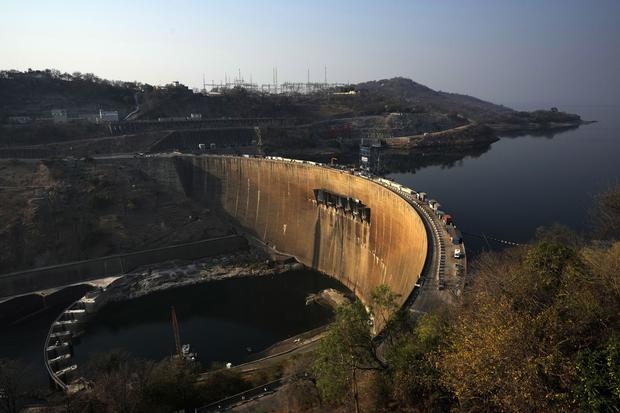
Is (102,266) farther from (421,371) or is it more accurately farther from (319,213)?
(421,371)

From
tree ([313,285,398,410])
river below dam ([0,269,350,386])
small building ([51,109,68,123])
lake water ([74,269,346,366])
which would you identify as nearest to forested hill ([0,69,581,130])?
small building ([51,109,68,123])

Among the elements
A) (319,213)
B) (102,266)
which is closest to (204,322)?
(102,266)

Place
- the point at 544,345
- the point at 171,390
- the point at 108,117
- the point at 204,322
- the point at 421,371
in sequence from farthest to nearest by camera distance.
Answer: the point at 108,117 → the point at 204,322 → the point at 171,390 → the point at 421,371 → the point at 544,345

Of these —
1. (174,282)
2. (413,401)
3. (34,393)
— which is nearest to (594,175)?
(174,282)

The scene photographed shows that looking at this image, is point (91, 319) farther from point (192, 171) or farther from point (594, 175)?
point (594, 175)

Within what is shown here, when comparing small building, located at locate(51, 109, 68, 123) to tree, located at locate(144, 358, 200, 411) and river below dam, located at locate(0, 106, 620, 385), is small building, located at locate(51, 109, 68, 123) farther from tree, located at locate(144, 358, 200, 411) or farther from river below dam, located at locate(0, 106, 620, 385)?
tree, located at locate(144, 358, 200, 411)

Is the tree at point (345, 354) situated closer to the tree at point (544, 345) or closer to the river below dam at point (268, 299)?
the tree at point (544, 345)
